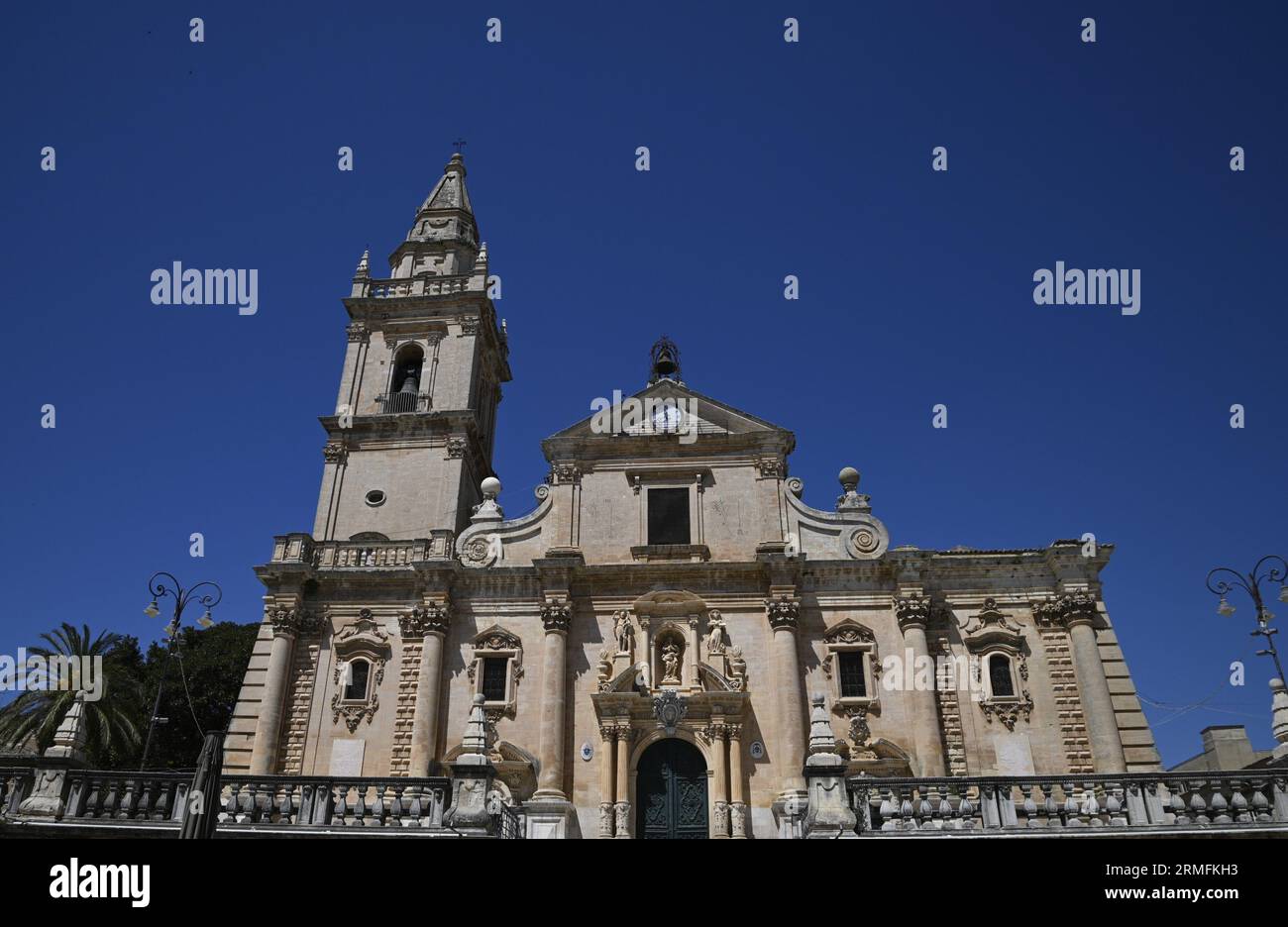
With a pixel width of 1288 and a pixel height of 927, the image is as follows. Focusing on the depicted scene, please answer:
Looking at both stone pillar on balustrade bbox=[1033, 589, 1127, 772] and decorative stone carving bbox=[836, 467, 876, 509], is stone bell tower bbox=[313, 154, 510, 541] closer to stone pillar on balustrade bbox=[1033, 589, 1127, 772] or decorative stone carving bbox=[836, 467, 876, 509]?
decorative stone carving bbox=[836, 467, 876, 509]

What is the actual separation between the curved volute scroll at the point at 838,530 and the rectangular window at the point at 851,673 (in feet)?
9.27

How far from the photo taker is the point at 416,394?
99.6 ft

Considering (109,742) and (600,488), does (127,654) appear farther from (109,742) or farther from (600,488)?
(600,488)

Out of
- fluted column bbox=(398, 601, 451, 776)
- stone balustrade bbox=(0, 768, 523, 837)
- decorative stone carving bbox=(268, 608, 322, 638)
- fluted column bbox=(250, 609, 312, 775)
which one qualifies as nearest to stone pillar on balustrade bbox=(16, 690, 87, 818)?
stone balustrade bbox=(0, 768, 523, 837)

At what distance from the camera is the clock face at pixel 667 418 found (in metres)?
27.5

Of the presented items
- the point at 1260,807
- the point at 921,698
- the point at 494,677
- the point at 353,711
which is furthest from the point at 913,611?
the point at 353,711

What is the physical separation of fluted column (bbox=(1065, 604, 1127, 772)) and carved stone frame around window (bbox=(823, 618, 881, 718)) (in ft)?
17.1

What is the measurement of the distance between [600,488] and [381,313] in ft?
37.9

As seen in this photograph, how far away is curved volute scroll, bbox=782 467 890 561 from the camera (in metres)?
25.3

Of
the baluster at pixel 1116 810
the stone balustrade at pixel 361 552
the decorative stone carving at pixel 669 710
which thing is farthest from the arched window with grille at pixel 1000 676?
the stone balustrade at pixel 361 552

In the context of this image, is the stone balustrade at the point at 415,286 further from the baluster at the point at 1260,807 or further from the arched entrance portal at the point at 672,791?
the baluster at the point at 1260,807

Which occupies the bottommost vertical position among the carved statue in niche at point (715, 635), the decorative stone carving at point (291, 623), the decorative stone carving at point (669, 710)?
the decorative stone carving at point (669, 710)
